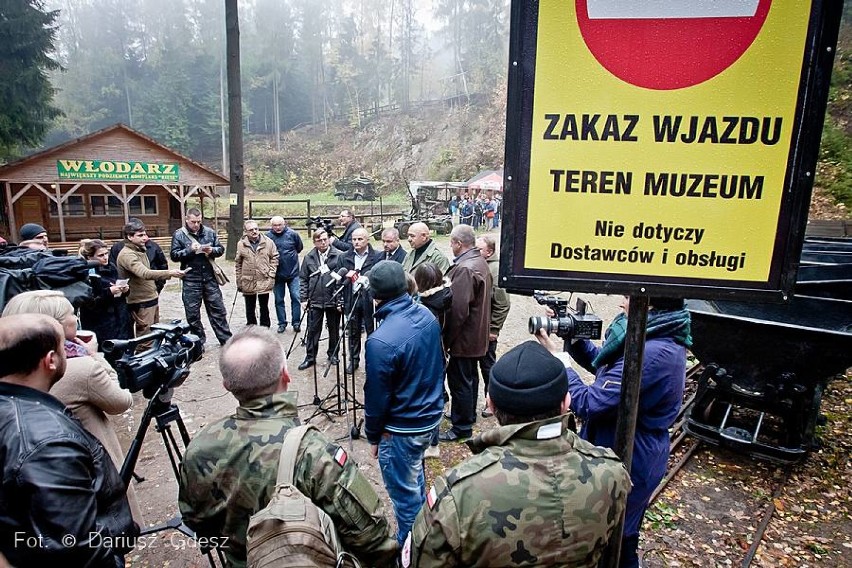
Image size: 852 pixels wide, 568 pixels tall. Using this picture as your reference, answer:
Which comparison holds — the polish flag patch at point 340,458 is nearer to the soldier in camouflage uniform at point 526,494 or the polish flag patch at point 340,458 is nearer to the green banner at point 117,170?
the soldier in camouflage uniform at point 526,494

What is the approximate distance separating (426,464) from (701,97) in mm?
3852

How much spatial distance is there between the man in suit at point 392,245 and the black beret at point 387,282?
3064 millimetres

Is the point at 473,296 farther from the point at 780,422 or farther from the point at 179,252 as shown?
the point at 179,252

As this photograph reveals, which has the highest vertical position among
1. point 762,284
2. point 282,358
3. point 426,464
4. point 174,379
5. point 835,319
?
point 762,284

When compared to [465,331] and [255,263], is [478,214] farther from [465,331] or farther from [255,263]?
[465,331]

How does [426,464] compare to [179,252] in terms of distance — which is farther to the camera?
[179,252]

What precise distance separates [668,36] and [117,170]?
2042cm

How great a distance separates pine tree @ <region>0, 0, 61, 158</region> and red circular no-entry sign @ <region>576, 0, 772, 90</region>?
22.0 meters

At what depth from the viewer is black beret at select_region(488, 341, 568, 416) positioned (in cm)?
168

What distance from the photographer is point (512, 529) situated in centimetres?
153

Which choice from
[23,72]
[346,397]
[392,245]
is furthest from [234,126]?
[346,397]

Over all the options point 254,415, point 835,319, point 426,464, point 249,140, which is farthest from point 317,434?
point 249,140

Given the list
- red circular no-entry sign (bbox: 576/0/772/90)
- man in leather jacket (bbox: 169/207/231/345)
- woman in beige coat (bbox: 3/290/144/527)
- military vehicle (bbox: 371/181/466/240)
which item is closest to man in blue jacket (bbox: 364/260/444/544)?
woman in beige coat (bbox: 3/290/144/527)

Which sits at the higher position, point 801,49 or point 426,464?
point 801,49
